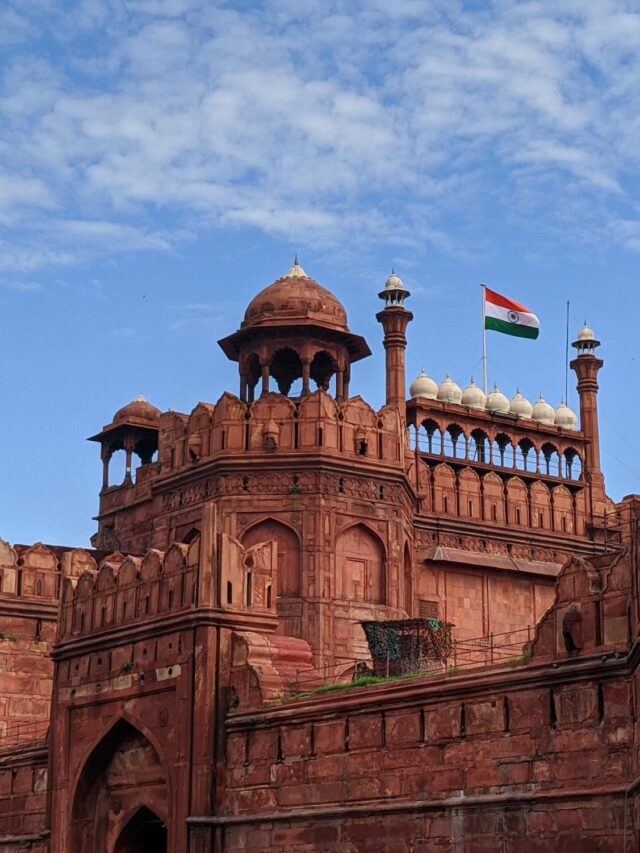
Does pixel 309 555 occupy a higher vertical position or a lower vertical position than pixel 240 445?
lower

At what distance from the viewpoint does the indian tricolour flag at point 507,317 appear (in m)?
35.6

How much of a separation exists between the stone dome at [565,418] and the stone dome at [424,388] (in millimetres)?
3710

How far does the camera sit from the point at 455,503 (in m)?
33.2

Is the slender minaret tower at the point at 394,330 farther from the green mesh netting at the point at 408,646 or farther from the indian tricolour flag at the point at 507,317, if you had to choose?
the green mesh netting at the point at 408,646

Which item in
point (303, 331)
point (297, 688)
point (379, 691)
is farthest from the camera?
point (303, 331)

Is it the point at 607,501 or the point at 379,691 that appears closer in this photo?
the point at 379,691

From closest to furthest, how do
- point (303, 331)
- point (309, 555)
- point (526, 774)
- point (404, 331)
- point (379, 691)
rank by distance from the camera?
point (526, 774) → point (379, 691) → point (309, 555) → point (303, 331) → point (404, 331)

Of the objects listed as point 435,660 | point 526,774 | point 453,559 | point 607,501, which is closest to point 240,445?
point 453,559

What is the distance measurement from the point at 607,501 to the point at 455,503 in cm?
453

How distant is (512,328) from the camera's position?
3581 cm

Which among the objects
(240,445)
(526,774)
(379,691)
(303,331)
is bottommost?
(526,774)

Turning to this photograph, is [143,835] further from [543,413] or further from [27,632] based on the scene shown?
[543,413]

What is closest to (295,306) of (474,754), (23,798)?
(23,798)

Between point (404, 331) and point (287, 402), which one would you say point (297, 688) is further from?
point (404, 331)
